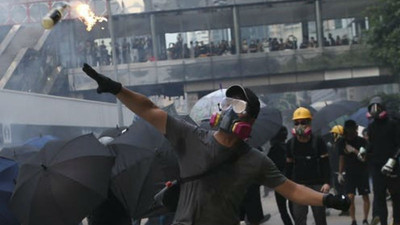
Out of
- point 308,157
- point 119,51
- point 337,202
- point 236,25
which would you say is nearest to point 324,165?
point 308,157

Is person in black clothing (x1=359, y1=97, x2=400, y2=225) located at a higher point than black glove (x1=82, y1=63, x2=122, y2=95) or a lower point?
lower

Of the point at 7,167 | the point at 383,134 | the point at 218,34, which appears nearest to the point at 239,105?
the point at 7,167

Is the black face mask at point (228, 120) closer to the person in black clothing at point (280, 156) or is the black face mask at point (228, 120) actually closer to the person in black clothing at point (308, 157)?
the person in black clothing at point (308, 157)

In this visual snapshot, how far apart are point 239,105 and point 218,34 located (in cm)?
3363

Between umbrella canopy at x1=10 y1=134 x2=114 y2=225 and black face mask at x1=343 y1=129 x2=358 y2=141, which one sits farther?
black face mask at x1=343 y1=129 x2=358 y2=141

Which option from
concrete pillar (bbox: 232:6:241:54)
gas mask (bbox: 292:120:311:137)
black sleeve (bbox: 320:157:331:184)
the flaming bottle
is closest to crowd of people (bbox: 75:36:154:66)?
concrete pillar (bbox: 232:6:241:54)

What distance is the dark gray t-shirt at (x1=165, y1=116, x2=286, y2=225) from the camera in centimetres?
416

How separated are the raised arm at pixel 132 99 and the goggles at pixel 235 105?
31 cm

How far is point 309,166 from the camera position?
808cm

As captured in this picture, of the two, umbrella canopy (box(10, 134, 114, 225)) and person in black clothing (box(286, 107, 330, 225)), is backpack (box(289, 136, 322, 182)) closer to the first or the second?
person in black clothing (box(286, 107, 330, 225))

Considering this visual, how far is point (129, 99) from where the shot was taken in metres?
4.04

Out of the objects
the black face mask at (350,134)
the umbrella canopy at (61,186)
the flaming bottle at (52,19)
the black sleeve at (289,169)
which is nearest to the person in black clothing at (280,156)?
the black face mask at (350,134)

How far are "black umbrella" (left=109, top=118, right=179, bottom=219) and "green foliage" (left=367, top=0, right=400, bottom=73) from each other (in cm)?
1801

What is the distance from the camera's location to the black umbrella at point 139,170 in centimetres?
709
